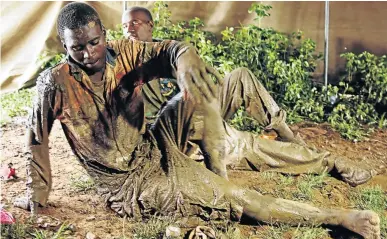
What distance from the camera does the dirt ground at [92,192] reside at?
395 cm

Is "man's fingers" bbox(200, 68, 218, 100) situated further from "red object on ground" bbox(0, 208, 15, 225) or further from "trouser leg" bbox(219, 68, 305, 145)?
"red object on ground" bbox(0, 208, 15, 225)

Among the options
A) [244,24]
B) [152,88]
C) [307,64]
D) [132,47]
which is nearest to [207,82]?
[132,47]

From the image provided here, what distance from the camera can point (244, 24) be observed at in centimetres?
786

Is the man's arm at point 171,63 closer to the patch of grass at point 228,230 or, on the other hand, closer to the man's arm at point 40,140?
the man's arm at point 40,140

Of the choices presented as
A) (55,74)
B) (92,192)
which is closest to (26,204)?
(92,192)

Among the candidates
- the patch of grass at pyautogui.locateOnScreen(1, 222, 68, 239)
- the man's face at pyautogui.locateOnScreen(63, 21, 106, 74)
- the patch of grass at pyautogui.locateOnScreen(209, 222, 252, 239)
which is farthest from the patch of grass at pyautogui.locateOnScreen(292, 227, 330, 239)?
the man's face at pyautogui.locateOnScreen(63, 21, 106, 74)

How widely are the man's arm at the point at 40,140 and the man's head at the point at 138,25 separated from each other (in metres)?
1.61

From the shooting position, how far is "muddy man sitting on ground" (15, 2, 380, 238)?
3.52 meters

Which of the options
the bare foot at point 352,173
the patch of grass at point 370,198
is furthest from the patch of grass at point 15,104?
the patch of grass at point 370,198

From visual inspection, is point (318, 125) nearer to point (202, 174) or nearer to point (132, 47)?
point (202, 174)

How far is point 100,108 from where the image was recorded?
146 inches

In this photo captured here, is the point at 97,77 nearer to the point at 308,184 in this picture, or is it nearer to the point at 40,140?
the point at 40,140

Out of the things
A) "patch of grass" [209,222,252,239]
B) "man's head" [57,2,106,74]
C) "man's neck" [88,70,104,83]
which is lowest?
"patch of grass" [209,222,252,239]

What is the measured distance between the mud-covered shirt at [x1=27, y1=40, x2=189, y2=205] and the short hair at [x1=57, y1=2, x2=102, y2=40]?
0.26 metres
